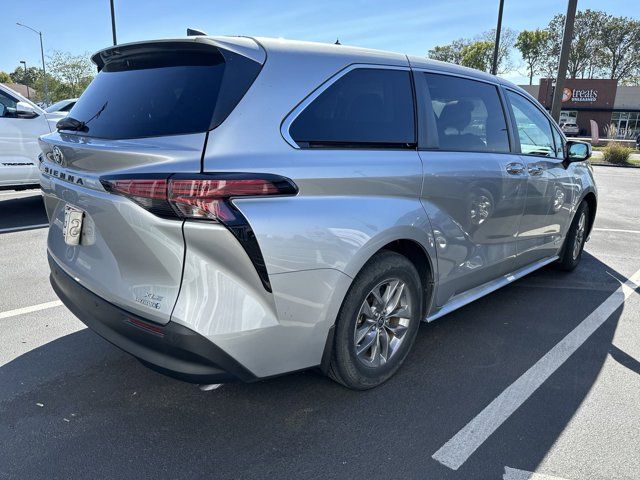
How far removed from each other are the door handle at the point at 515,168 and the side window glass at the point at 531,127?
0.24 metres

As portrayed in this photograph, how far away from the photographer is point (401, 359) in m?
3.13

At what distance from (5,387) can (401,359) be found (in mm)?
2343

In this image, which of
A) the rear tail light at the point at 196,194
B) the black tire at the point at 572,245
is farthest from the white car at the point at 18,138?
the black tire at the point at 572,245

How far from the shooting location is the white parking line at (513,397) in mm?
2449

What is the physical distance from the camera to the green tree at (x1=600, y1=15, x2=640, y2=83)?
223ft

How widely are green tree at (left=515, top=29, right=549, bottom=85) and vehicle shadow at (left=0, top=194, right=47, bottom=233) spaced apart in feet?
259

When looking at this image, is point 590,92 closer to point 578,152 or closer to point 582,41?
point 582,41

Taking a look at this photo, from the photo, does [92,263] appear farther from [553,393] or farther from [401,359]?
[553,393]

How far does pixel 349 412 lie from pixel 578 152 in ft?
11.7

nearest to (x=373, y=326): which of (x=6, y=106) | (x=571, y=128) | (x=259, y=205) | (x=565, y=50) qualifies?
(x=259, y=205)

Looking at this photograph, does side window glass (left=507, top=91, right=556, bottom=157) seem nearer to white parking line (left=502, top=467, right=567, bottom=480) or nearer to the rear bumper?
white parking line (left=502, top=467, right=567, bottom=480)

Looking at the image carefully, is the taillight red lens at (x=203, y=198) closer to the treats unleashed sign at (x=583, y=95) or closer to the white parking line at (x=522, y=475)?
the white parking line at (x=522, y=475)

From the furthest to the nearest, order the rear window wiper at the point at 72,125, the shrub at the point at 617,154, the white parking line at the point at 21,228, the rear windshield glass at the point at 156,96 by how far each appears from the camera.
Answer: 1. the shrub at the point at 617,154
2. the white parking line at the point at 21,228
3. the rear window wiper at the point at 72,125
4. the rear windshield glass at the point at 156,96

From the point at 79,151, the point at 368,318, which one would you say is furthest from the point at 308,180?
the point at 79,151
